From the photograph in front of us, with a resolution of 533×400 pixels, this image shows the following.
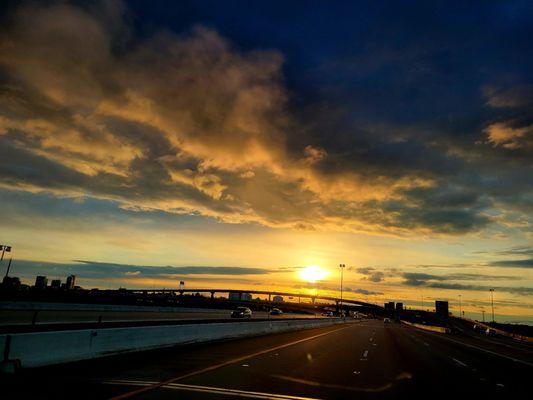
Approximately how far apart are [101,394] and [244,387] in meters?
2.99

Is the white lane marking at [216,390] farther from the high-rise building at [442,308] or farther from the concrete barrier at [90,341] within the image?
the high-rise building at [442,308]

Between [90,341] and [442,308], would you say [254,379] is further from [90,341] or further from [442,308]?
[442,308]

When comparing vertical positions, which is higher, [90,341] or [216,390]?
[90,341]

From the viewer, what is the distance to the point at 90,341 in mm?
12734

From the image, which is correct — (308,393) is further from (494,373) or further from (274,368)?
(494,373)

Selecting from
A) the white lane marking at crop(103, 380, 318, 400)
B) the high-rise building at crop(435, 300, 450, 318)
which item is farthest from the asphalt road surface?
the high-rise building at crop(435, 300, 450, 318)

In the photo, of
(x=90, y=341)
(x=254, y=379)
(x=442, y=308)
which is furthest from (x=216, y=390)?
(x=442, y=308)

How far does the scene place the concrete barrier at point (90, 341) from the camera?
33.0ft

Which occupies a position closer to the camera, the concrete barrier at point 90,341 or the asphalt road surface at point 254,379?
the asphalt road surface at point 254,379

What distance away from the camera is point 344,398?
8.56 m

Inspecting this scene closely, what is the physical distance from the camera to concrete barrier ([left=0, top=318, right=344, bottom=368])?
10.1 m

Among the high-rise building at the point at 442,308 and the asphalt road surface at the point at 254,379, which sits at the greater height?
the high-rise building at the point at 442,308

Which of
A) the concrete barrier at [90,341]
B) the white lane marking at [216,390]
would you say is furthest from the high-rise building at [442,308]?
the white lane marking at [216,390]

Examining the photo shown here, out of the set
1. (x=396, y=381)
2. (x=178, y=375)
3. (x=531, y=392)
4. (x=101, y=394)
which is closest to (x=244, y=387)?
(x=178, y=375)
